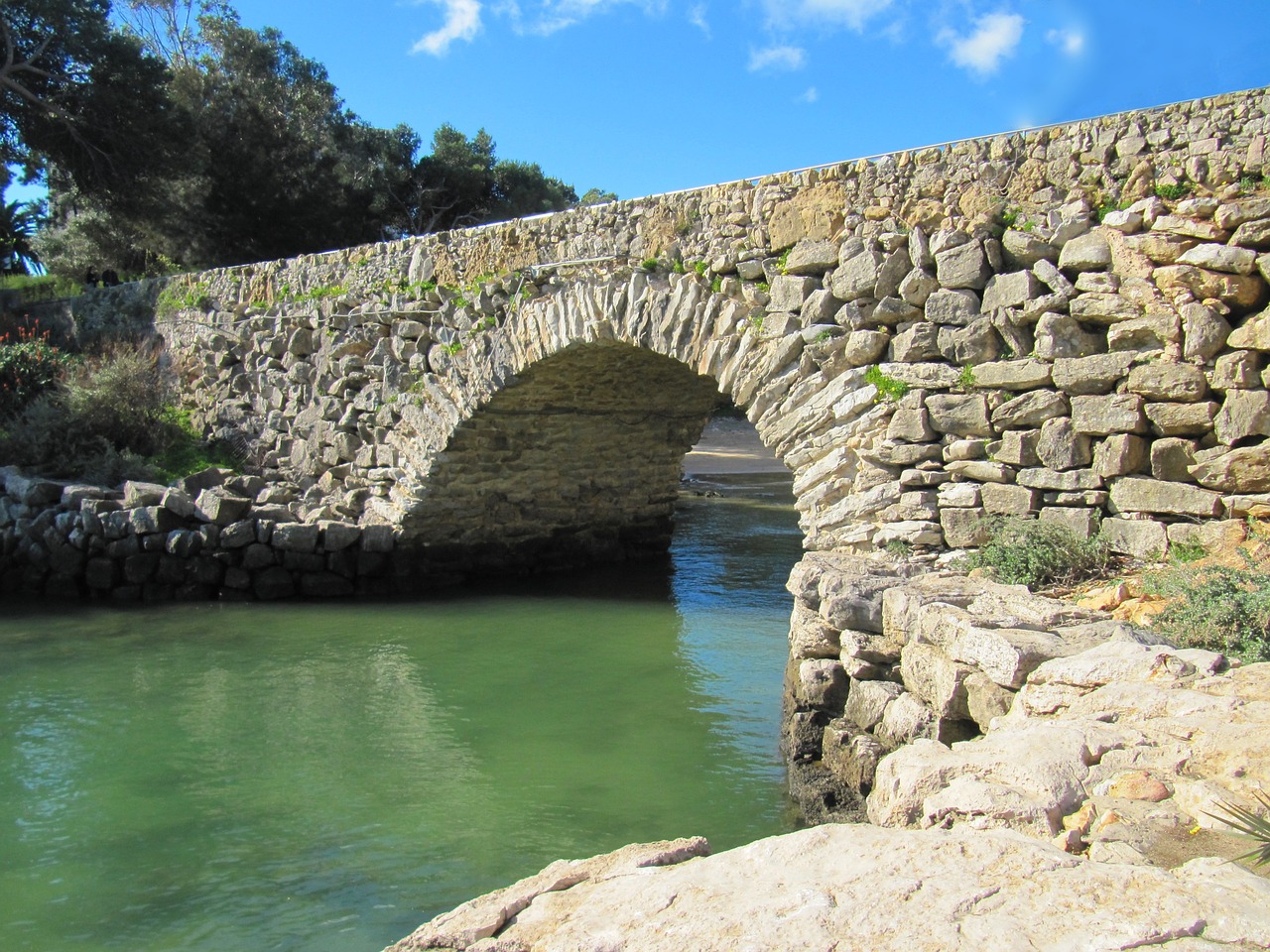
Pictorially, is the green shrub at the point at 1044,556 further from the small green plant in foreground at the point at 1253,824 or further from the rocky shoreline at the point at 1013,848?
the small green plant in foreground at the point at 1253,824

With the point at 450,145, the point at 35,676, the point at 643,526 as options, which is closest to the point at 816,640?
the point at 35,676

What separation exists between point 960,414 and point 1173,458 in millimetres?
1254

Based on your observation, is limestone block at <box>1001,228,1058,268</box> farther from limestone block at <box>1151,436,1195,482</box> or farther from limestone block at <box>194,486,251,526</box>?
limestone block at <box>194,486,251,526</box>

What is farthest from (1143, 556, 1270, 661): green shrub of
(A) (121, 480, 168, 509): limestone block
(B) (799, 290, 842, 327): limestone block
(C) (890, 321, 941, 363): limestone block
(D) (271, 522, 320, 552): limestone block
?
(A) (121, 480, 168, 509): limestone block

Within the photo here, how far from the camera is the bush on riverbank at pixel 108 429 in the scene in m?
12.5

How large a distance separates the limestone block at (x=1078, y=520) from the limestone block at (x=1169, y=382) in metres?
0.71

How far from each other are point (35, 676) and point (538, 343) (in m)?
4.91

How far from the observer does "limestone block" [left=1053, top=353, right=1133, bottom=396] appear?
5848mm

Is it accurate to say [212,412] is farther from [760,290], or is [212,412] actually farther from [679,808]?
[679,808]

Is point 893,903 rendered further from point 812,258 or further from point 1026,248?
point 812,258

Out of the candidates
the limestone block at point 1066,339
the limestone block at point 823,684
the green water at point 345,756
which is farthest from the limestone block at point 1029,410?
the green water at point 345,756

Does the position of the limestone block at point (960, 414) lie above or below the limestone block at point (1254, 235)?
below

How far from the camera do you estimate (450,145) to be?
2755cm

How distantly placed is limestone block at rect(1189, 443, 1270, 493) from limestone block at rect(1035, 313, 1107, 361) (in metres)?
0.88
